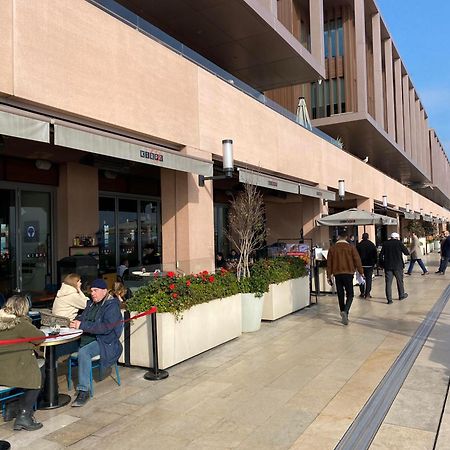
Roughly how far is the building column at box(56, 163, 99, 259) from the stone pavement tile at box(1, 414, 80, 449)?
6115mm

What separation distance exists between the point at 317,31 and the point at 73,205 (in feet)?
38.8

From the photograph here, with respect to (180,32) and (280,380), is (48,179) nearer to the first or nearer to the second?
(180,32)

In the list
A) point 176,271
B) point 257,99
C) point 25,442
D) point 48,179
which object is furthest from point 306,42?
point 25,442

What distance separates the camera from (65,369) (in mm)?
5926

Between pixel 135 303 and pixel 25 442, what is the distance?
2.32 metres

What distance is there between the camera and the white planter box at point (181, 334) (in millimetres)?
5629

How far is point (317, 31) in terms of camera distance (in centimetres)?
1678

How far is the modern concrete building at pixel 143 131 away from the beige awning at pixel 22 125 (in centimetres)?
2

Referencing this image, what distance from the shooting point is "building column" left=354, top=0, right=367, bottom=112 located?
22.7 m

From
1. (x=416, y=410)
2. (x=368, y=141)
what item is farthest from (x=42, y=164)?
(x=368, y=141)

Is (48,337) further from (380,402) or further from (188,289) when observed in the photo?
(380,402)

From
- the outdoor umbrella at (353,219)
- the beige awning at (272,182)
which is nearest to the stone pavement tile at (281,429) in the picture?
the beige awning at (272,182)

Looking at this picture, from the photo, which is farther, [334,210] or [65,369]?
[334,210]

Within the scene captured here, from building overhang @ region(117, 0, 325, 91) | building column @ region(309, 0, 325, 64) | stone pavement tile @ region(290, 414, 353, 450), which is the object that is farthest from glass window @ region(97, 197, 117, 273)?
building column @ region(309, 0, 325, 64)
